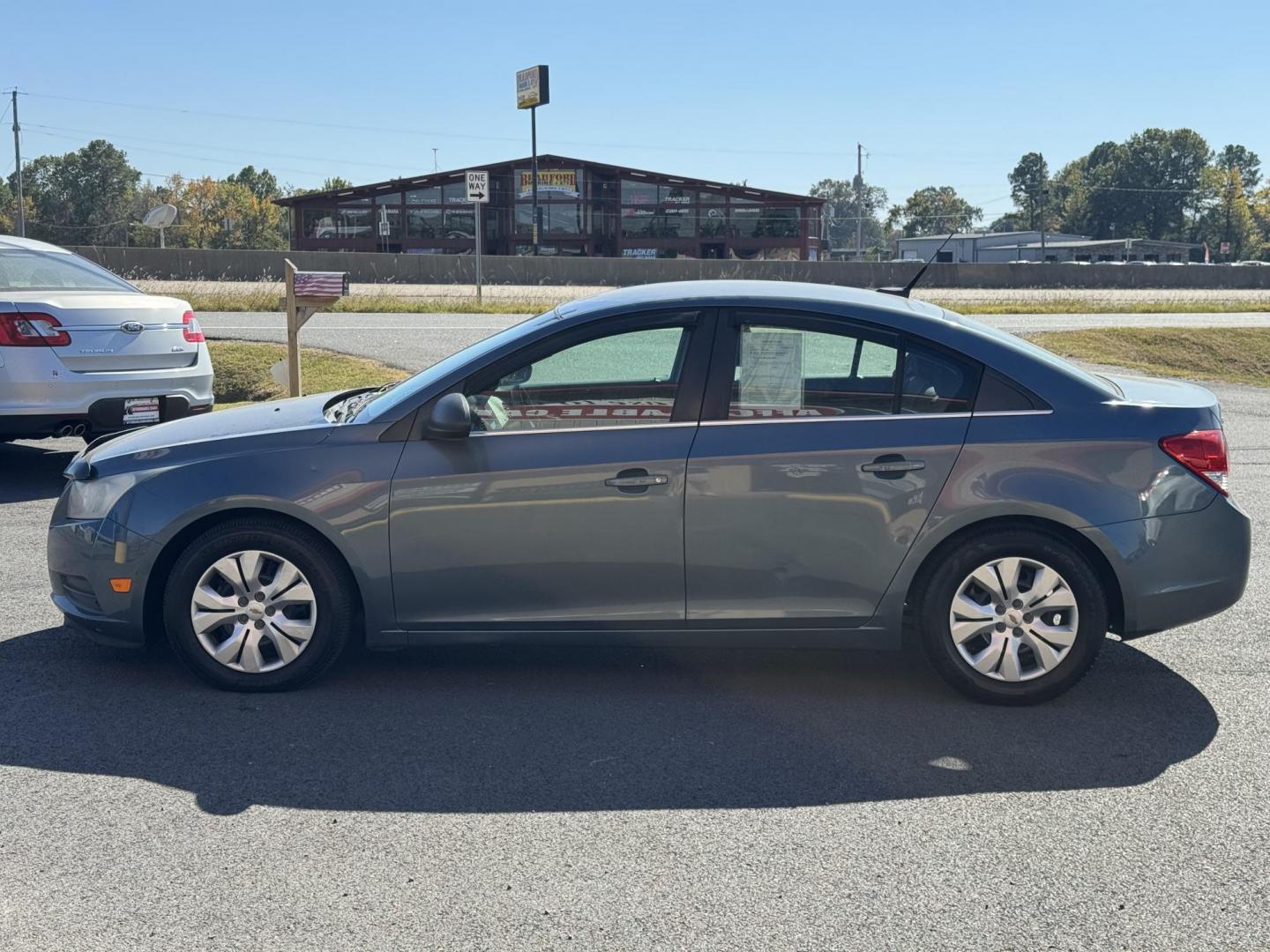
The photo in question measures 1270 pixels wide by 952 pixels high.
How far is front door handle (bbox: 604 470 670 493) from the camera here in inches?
192

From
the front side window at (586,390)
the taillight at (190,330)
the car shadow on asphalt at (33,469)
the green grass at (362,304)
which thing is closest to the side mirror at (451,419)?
the front side window at (586,390)

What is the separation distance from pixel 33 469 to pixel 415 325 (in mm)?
12705

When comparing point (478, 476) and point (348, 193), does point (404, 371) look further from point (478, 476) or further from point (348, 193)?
point (348, 193)

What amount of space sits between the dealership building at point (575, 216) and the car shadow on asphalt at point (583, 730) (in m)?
70.5

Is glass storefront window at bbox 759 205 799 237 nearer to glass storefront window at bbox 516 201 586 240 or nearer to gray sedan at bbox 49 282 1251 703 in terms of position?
glass storefront window at bbox 516 201 586 240

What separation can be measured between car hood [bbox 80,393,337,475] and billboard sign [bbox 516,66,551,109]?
5511cm

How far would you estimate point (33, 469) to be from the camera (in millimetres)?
10234

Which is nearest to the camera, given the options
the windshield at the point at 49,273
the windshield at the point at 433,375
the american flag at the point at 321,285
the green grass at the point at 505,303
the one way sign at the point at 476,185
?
the windshield at the point at 433,375

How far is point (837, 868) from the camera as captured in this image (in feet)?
12.0

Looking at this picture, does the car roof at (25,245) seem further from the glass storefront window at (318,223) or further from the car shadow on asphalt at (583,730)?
the glass storefront window at (318,223)

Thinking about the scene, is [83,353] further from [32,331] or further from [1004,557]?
[1004,557]

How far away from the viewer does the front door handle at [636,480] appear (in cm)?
489

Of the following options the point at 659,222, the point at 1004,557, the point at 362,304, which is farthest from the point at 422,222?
the point at 1004,557

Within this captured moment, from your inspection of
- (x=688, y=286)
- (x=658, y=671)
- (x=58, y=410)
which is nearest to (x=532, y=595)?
(x=658, y=671)
